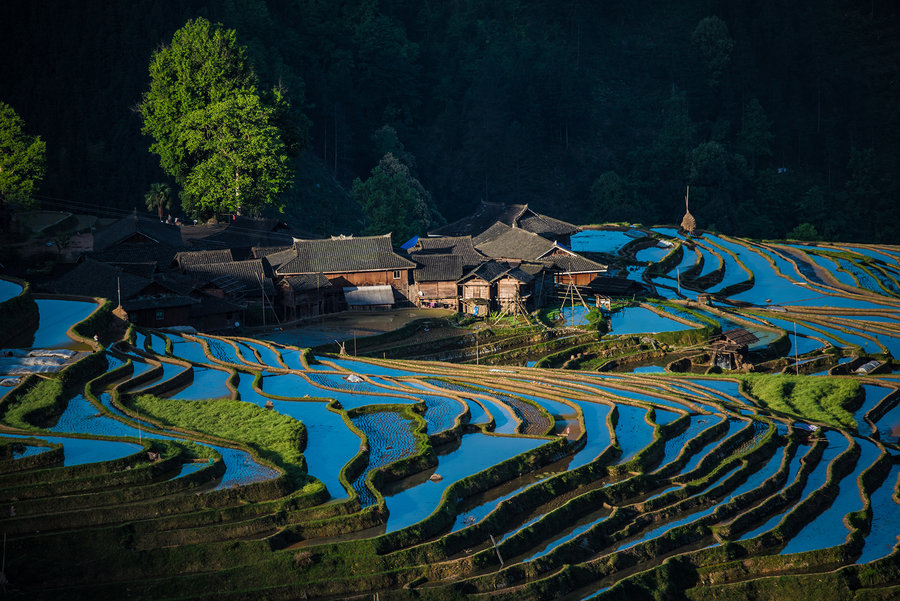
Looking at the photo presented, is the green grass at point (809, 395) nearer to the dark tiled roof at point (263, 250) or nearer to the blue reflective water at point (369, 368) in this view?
the blue reflective water at point (369, 368)

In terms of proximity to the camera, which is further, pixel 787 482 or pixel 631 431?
pixel 631 431

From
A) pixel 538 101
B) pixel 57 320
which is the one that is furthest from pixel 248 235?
pixel 538 101

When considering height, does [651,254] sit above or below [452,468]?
above

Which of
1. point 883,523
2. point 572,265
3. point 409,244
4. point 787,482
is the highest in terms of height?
point 409,244

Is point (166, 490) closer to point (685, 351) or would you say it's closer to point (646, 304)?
point (685, 351)

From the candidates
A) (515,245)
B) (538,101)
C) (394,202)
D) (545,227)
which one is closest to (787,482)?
(515,245)

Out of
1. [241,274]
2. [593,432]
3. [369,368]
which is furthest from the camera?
[241,274]

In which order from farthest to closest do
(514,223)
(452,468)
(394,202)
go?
(394,202) → (514,223) → (452,468)

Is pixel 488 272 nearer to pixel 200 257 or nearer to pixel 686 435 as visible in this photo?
pixel 200 257

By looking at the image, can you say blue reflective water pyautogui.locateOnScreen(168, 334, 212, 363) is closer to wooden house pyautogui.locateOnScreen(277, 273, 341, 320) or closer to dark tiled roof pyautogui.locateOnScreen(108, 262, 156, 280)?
dark tiled roof pyautogui.locateOnScreen(108, 262, 156, 280)

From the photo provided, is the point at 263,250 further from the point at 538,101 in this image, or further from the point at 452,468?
the point at 538,101
